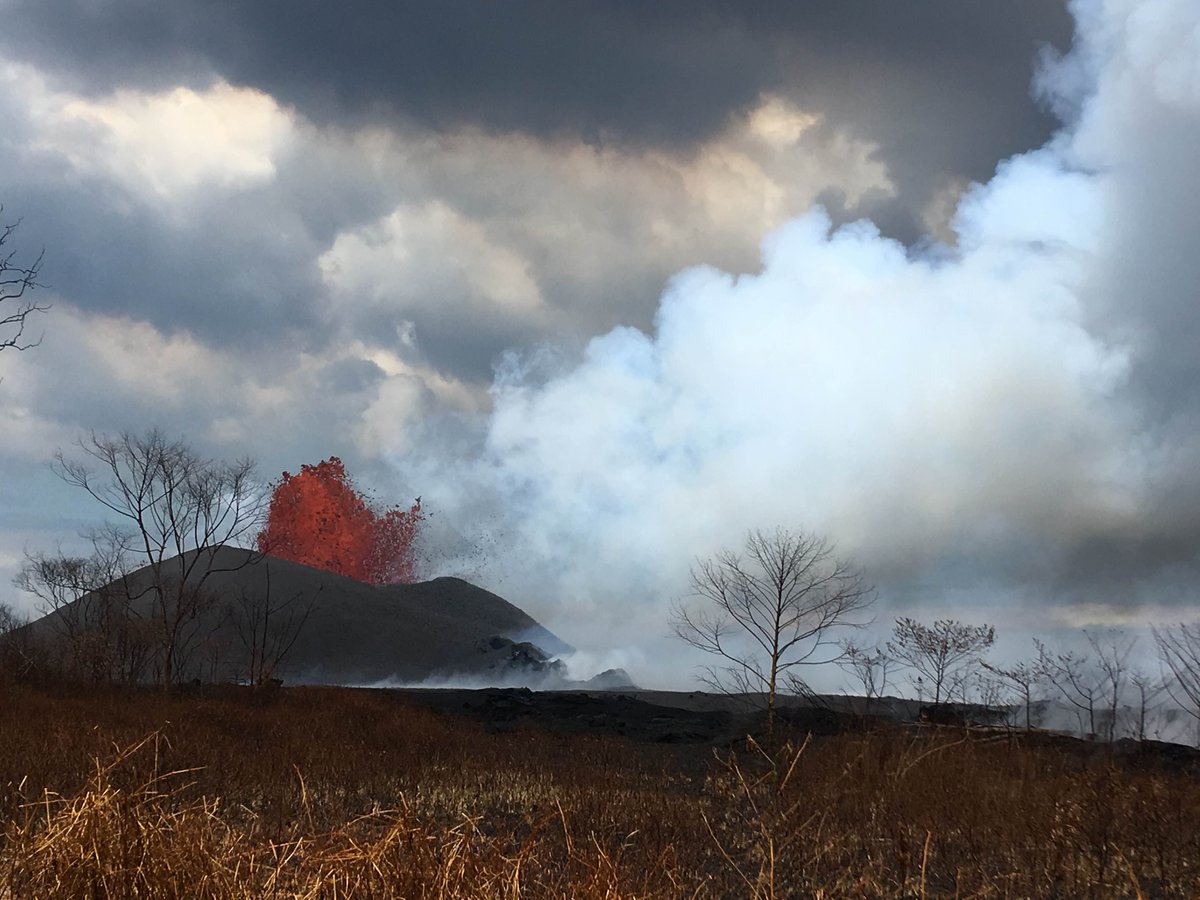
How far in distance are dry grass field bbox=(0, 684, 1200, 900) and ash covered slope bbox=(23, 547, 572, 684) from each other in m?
33.4

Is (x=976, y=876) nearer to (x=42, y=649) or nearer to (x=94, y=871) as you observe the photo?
(x=94, y=871)

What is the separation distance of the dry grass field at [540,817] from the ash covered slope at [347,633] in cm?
3342

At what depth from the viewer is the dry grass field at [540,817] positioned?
4031 millimetres

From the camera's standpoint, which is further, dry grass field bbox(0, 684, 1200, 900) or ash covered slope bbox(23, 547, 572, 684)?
ash covered slope bbox(23, 547, 572, 684)

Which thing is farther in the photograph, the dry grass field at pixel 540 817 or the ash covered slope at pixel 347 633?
the ash covered slope at pixel 347 633

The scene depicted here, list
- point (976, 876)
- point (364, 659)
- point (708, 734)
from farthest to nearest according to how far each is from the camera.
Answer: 1. point (364, 659)
2. point (708, 734)
3. point (976, 876)

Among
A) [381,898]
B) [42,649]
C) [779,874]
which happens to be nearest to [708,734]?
[779,874]

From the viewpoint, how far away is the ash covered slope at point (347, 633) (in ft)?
167

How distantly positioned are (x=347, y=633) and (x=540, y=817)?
4765 centimetres

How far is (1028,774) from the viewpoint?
12719 millimetres

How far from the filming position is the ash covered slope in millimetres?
50750

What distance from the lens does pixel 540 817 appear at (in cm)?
945

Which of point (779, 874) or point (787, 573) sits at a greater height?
point (787, 573)

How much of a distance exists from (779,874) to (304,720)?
43.7 ft
